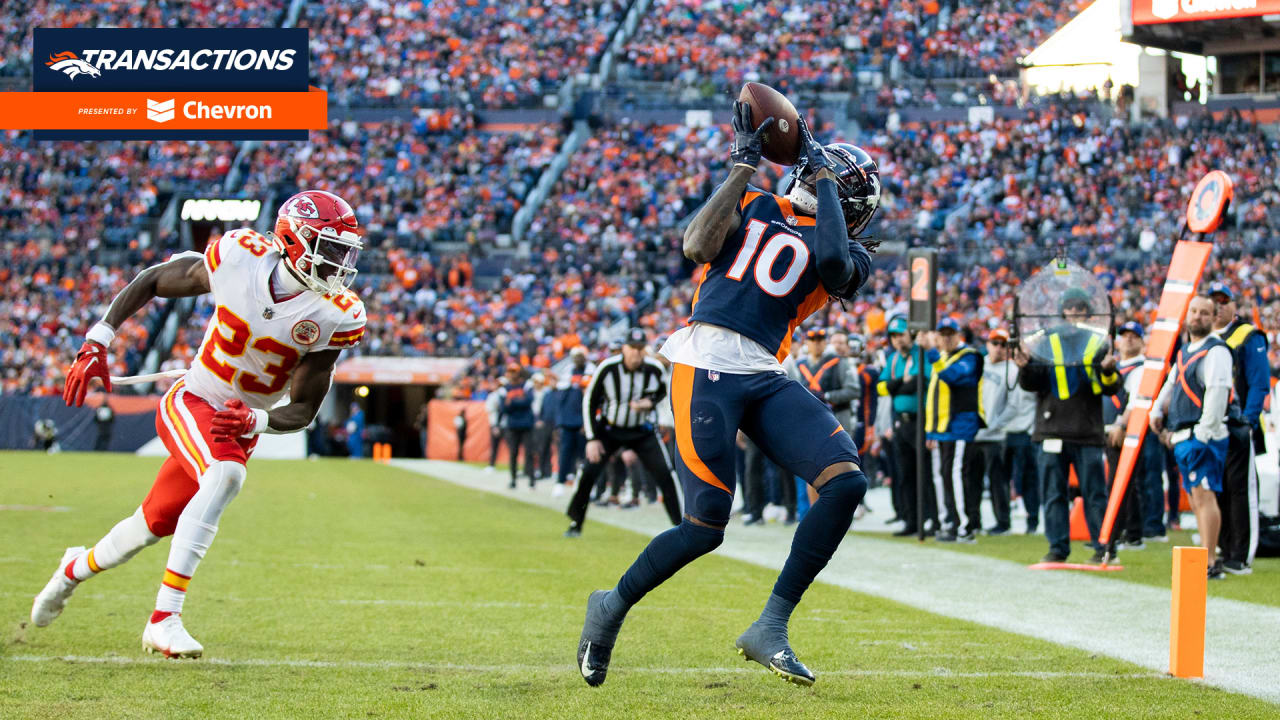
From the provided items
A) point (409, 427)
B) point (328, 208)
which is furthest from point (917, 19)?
point (328, 208)

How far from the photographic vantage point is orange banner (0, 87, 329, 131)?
14492 mm

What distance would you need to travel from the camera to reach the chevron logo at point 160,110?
14359 mm

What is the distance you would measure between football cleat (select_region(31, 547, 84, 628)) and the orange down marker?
4549mm

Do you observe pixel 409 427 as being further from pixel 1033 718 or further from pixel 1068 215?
pixel 1033 718

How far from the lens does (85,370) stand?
5.93 meters

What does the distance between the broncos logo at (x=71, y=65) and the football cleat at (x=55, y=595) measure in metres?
9.73

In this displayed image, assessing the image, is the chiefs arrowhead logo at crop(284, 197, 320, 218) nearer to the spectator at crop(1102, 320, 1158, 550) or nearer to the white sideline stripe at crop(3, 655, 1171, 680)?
the white sideline stripe at crop(3, 655, 1171, 680)

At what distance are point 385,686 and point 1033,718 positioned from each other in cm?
233

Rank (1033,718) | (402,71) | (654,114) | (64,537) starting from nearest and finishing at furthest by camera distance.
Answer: (1033,718) < (64,537) < (654,114) < (402,71)

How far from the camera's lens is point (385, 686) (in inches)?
209

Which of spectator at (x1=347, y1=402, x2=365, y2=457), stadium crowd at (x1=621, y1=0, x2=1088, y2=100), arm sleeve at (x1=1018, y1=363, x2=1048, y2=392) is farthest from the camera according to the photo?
stadium crowd at (x1=621, y1=0, x2=1088, y2=100)

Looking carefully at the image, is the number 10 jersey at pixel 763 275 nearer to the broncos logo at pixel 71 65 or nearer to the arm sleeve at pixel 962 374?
the arm sleeve at pixel 962 374

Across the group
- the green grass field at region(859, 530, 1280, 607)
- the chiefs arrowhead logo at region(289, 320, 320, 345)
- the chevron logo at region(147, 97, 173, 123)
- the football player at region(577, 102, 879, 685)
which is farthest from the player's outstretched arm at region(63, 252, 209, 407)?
the chevron logo at region(147, 97, 173, 123)

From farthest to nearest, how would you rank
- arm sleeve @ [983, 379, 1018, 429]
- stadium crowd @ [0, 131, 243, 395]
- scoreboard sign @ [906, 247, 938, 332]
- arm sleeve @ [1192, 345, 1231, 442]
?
stadium crowd @ [0, 131, 243, 395] → arm sleeve @ [983, 379, 1018, 429] → scoreboard sign @ [906, 247, 938, 332] → arm sleeve @ [1192, 345, 1231, 442]
